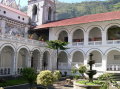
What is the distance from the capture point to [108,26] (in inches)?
1015

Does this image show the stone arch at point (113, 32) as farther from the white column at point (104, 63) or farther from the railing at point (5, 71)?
the railing at point (5, 71)

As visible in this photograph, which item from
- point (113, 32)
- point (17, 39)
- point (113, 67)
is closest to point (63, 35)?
point (113, 32)

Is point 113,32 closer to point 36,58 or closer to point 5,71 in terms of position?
point 36,58

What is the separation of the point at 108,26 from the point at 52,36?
8.73 meters

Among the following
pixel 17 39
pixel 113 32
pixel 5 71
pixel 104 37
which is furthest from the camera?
pixel 113 32

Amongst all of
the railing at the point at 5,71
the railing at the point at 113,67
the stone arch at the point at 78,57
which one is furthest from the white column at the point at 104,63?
the railing at the point at 5,71

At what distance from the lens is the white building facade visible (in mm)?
23769

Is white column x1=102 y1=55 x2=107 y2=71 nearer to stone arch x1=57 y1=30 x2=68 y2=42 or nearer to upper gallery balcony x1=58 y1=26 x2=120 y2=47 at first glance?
upper gallery balcony x1=58 y1=26 x2=120 y2=47

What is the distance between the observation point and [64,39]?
31062 mm

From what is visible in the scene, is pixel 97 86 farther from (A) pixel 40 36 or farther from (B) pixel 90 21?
(A) pixel 40 36

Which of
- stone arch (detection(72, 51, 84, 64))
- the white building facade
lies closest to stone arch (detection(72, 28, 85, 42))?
the white building facade

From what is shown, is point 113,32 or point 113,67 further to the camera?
point 113,32

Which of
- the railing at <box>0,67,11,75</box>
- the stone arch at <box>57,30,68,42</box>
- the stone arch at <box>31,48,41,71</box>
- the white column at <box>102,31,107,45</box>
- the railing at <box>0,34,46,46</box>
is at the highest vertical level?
the stone arch at <box>57,30,68,42</box>

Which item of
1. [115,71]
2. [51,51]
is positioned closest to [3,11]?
[51,51]
